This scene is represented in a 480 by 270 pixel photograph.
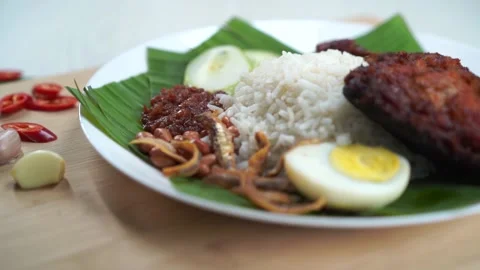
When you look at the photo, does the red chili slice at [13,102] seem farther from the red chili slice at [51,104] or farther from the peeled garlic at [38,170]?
the peeled garlic at [38,170]

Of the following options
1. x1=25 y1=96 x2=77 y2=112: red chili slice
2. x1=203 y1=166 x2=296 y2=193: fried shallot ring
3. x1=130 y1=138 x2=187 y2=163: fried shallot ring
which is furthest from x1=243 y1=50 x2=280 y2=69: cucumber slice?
x1=203 y1=166 x2=296 y2=193: fried shallot ring

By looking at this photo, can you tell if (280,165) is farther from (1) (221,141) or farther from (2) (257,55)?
(2) (257,55)

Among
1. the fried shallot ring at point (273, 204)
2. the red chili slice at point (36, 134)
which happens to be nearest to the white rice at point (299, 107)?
the fried shallot ring at point (273, 204)

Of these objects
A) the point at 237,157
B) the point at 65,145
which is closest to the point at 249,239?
the point at 237,157

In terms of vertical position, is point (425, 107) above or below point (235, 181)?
above

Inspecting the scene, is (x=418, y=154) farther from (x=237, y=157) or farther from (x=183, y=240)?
(x=183, y=240)

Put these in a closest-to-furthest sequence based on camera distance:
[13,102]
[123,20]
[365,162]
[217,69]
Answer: [365,162], [13,102], [217,69], [123,20]

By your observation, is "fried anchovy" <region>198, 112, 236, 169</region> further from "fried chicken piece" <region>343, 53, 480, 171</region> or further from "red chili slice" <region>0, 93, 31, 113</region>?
"red chili slice" <region>0, 93, 31, 113</region>

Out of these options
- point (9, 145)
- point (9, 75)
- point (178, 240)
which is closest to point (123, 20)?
point (9, 75)
